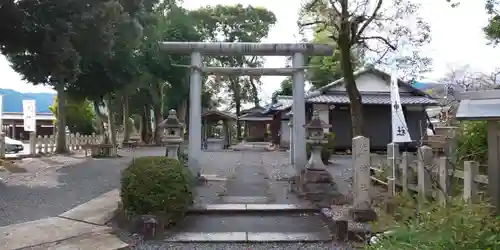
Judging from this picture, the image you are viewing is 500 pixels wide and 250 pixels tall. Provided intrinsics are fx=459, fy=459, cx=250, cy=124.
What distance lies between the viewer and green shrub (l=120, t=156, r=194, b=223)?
22.3 ft

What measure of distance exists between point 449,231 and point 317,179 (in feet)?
20.5

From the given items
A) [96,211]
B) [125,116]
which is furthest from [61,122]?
[96,211]

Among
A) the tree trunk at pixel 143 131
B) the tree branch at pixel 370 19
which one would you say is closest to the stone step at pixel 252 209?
the tree branch at pixel 370 19

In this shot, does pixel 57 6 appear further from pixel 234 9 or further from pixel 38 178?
pixel 234 9

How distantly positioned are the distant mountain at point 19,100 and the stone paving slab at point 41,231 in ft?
126

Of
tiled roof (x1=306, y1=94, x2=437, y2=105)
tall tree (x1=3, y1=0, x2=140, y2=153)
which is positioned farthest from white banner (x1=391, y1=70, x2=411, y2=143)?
tiled roof (x1=306, y1=94, x2=437, y2=105)

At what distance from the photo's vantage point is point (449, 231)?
332 centimetres

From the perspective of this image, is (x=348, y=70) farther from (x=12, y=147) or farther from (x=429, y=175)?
(x=12, y=147)

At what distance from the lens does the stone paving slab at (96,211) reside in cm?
738

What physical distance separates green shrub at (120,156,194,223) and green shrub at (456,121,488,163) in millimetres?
4434

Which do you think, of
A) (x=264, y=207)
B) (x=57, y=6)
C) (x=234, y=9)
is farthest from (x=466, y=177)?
(x=234, y=9)

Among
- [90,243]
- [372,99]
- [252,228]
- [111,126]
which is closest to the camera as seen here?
[90,243]

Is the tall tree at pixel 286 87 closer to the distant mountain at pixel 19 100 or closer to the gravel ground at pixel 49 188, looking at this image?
the distant mountain at pixel 19 100

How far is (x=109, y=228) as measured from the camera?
6762mm
